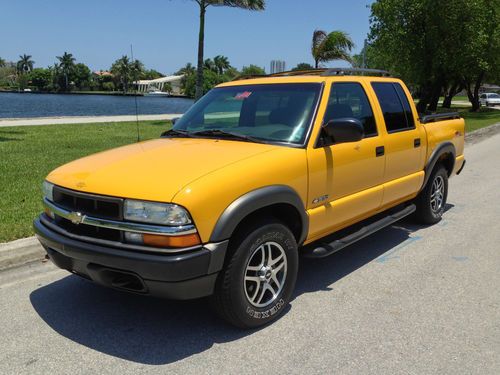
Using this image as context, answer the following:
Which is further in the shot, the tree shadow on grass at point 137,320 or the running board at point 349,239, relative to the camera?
the running board at point 349,239

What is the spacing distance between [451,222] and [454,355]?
3560 mm

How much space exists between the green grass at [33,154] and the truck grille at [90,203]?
74.6 inches

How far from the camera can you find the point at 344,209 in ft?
14.1

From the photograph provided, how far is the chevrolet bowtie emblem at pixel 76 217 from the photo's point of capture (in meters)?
3.30

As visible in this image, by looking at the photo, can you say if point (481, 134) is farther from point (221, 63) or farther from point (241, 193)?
point (221, 63)

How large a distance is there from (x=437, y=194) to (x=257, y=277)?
370 centimetres

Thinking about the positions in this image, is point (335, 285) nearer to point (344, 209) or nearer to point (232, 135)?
point (344, 209)

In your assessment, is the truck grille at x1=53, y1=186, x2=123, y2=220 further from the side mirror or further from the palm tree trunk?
the palm tree trunk

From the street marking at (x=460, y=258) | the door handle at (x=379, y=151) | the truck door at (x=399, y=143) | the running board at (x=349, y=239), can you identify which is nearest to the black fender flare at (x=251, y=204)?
the running board at (x=349, y=239)

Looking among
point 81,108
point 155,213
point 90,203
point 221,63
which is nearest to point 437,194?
point 155,213

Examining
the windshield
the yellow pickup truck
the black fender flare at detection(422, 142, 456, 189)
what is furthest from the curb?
the black fender flare at detection(422, 142, 456, 189)

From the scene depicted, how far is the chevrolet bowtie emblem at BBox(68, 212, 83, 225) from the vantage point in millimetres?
3296

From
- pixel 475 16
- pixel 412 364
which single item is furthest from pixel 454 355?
pixel 475 16

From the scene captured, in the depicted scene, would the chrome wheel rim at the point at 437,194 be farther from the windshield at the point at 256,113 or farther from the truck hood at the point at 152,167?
the truck hood at the point at 152,167
